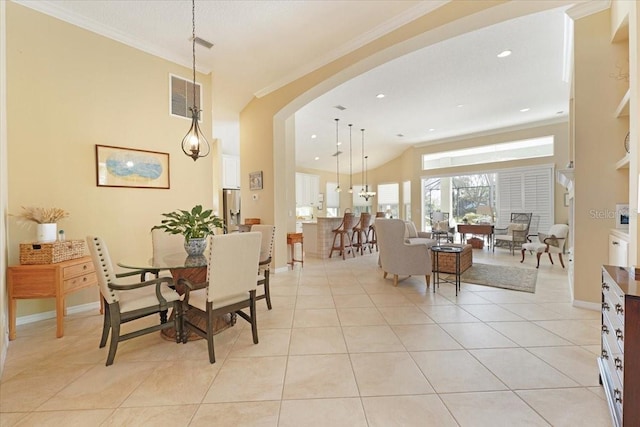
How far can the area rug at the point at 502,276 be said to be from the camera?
4.18m

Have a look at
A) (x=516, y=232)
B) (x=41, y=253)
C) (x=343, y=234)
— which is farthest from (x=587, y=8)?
(x=41, y=253)

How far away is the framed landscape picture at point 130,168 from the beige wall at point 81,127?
3.1 inches

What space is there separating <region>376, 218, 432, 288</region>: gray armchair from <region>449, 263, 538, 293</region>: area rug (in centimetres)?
103

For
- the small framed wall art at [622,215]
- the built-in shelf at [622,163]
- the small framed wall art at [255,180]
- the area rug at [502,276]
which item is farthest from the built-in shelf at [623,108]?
the small framed wall art at [255,180]

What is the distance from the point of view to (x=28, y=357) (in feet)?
7.51

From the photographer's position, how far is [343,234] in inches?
262

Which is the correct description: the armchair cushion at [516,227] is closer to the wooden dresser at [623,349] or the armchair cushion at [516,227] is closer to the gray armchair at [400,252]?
the gray armchair at [400,252]

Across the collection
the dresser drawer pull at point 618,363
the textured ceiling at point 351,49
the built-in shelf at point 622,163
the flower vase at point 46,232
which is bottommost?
the dresser drawer pull at point 618,363

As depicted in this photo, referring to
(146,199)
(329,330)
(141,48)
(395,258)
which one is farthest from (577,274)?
(141,48)

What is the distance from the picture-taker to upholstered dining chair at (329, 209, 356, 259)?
657 centimetres

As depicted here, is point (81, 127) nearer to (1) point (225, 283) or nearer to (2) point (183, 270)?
(2) point (183, 270)

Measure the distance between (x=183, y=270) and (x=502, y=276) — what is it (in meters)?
4.95

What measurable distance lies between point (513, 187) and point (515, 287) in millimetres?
5299

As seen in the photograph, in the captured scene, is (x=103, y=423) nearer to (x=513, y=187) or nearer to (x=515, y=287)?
(x=515, y=287)
